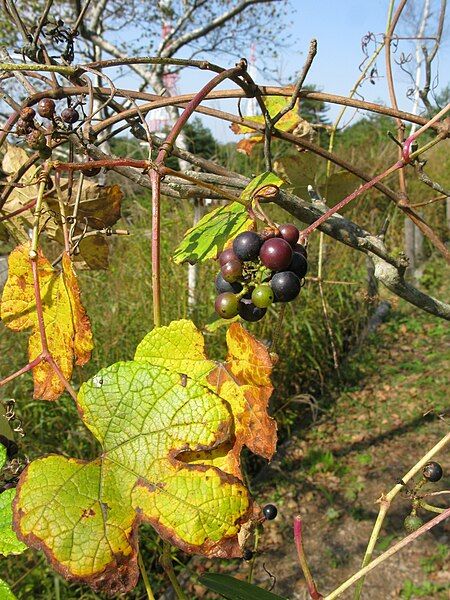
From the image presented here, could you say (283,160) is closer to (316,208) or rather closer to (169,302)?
(316,208)


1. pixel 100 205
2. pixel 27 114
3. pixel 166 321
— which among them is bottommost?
pixel 166 321

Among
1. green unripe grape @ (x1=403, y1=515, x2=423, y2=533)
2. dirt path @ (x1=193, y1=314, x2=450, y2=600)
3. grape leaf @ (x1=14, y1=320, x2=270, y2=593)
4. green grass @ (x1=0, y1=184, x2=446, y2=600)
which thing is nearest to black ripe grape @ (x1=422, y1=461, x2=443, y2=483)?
green unripe grape @ (x1=403, y1=515, x2=423, y2=533)

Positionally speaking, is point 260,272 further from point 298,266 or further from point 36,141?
point 36,141

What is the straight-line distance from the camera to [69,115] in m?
0.68

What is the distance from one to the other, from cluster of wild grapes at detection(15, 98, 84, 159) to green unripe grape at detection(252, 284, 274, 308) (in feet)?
0.82

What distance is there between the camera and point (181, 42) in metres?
7.54

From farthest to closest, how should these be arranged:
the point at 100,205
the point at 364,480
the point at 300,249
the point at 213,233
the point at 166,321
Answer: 1. the point at 166,321
2. the point at 364,480
3. the point at 100,205
4. the point at 213,233
5. the point at 300,249

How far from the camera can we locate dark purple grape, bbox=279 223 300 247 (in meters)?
0.47

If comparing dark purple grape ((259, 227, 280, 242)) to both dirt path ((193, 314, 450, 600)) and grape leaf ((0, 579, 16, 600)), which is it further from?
dirt path ((193, 314, 450, 600))

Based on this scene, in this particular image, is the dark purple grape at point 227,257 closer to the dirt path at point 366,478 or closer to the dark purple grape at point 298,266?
the dark purple grape at point 298,266

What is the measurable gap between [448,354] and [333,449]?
1351 mm

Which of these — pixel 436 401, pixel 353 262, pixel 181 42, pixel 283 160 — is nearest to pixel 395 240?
pixel 353 262

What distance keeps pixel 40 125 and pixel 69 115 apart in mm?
47

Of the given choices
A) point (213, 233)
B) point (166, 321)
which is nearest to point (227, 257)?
point (213, 233)
